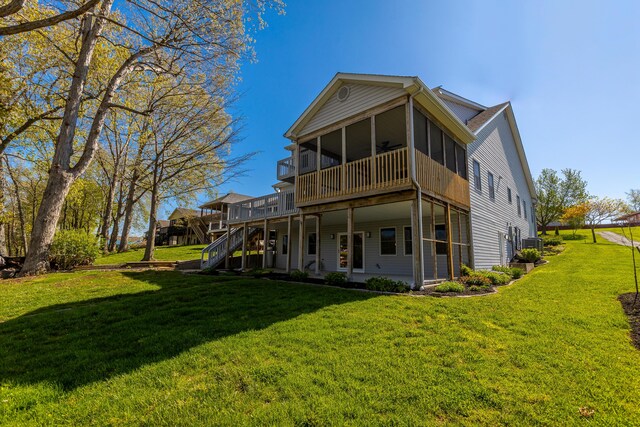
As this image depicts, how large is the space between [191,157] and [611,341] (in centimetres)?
1875

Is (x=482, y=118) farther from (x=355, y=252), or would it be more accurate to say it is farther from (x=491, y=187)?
(x=355, y=252)

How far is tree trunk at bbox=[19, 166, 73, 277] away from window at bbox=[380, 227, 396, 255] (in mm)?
12192

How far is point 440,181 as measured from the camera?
941 centimetres

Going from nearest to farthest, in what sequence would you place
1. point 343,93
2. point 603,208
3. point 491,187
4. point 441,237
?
1. point 343,93
2. point 441,237
3. point 491,187
4. point 603,208

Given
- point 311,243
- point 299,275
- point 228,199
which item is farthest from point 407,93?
point 228,199

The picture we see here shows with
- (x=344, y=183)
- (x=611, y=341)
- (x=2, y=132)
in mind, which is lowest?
(x=611, y=341)

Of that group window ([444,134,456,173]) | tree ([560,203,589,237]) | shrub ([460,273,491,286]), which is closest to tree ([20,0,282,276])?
window ([444,134,456,173])

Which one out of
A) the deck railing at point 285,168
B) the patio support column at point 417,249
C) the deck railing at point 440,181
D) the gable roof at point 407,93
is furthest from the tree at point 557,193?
the patio support column at point 417,249

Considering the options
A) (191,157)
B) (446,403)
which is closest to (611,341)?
(446,403)

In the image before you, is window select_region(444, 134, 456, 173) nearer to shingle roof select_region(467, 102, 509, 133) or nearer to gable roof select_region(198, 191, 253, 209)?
shingle roof select_region(467, 102, 509, 133)

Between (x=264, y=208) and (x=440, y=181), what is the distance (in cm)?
830

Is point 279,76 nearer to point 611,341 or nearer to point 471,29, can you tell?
point 471,29

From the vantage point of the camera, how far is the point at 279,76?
1416cm

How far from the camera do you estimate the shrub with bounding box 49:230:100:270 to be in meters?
11.6
